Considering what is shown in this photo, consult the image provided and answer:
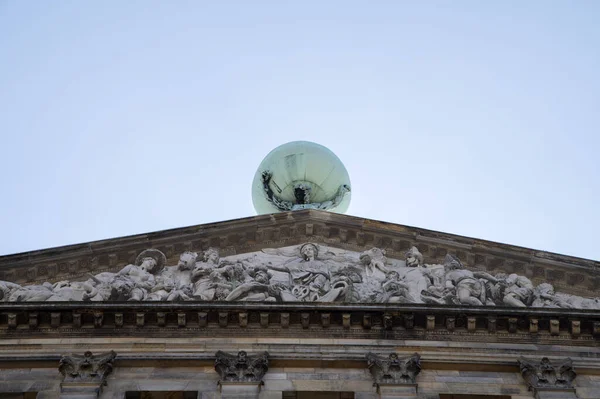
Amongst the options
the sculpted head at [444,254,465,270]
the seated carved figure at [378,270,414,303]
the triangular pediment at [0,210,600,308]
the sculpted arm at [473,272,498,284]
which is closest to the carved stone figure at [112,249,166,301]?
the triangular pediment at [0,210,600,308]

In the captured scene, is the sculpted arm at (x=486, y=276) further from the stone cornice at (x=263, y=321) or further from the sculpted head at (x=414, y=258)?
the stone cornice at (x=263, y=321)

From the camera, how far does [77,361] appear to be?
19.0 metres

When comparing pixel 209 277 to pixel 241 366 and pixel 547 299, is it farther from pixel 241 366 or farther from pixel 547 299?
pixel 547 299

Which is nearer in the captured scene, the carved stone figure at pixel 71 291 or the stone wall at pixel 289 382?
the stone wall at pixel 289 382

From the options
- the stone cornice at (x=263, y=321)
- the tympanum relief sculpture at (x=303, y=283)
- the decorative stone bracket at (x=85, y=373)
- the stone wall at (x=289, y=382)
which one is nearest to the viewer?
the decorative stone bracket at (x=85, y=373)

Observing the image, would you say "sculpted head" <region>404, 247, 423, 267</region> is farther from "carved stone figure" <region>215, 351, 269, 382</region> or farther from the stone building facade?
"carved stone figure" <region>215, 351, 269, 382</region>

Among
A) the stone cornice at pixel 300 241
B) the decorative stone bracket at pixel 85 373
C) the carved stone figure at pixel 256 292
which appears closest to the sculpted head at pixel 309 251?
the stone cornice at pixel 300 241

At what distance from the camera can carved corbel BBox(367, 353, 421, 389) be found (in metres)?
18.8

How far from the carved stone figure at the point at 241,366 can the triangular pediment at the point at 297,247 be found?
103 inches

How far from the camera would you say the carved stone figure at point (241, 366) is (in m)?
18.8

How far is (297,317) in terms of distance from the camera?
1994 cm

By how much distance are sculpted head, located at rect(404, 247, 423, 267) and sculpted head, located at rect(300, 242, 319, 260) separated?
1.85 metres

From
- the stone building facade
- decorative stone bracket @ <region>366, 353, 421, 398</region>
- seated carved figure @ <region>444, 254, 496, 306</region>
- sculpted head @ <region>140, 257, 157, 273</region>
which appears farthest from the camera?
sculpted head @ <region>140, 257, 157, 273</region>

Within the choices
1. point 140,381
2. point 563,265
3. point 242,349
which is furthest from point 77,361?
point 563,265
